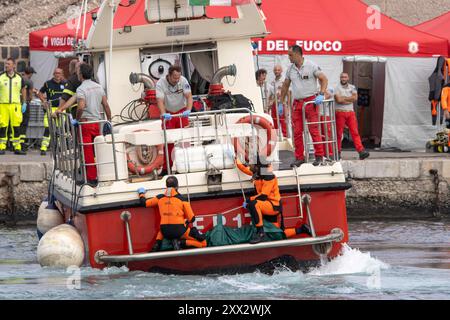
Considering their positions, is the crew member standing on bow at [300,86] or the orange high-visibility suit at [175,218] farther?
the crew member standing on bow at [300,86]

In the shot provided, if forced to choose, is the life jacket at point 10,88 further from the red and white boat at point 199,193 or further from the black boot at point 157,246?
the black boot at point 157,246

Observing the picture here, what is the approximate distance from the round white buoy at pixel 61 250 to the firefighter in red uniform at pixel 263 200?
69.8 inches

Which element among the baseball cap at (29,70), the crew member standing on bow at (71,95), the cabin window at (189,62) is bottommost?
the crew member standing on bow at (71,95)

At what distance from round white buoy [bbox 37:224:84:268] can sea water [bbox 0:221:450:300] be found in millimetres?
112

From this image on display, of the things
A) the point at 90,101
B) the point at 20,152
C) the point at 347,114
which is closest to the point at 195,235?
the point at 90,101

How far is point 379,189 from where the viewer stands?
66.5 feet

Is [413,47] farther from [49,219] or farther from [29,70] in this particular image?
[49,219]

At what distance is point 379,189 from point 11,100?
6.15 m

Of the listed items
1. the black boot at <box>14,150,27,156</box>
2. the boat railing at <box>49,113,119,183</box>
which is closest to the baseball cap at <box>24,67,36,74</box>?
the black boot at <box>14,150,27,156</box>

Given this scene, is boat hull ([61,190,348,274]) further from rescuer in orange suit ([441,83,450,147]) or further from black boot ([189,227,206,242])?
rescuer in orange suit ([441,83,450,147])

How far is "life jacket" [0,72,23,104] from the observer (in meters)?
21.9

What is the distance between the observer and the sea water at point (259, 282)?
12.5 metres

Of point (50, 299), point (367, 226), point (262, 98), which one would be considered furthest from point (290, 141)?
point (50, 299)

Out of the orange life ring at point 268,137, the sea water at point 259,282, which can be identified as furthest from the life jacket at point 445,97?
the orange life ring at point 268,137
